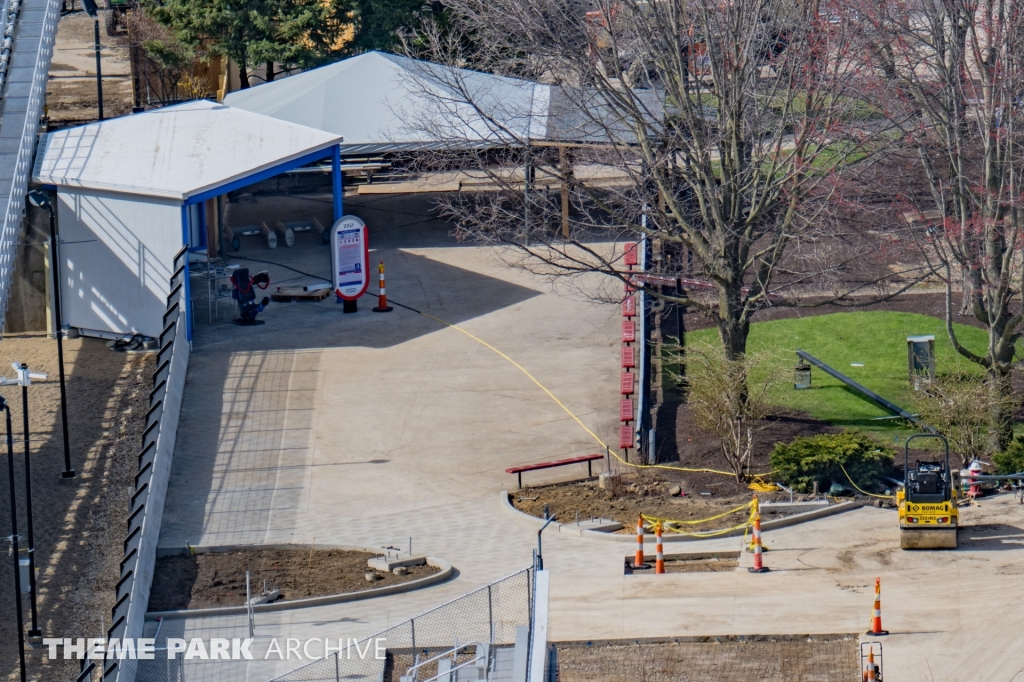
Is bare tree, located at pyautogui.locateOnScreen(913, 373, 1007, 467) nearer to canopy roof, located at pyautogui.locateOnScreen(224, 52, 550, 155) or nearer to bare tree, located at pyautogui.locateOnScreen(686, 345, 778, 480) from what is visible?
bare tree, located at pyautogui.locateOnScreen(686, 345, 778, 480)

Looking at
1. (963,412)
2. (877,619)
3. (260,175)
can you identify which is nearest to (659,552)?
(877,619)

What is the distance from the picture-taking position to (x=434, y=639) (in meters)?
18.2

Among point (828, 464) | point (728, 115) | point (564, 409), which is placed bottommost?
point (828, 464)

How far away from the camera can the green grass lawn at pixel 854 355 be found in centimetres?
2848

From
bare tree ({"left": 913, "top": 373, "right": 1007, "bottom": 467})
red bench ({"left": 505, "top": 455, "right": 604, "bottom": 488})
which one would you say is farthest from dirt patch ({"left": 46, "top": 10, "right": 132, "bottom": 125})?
bare tree ({"left": 913, "top": 373, "right": 1007, "bottom": 467})

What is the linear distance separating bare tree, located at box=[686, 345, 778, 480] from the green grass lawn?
1.04m

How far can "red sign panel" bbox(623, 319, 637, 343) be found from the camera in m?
30.3

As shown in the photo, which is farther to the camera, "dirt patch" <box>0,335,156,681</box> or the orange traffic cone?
"dirt patch" <box>0,335,156,681</box>

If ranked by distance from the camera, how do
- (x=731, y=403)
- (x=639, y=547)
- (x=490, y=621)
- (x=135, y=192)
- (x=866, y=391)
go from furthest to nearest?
(x=135, y=192), (x=866, y=391), (x=731, y=403), (x=639, y=547), (x=490, y=621)

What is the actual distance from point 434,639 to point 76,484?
883 centimetres

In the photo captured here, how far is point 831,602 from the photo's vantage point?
19.5 m

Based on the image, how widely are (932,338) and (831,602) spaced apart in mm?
10833

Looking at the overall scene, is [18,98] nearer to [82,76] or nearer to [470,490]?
[470,490]

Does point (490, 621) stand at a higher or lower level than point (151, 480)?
lower
